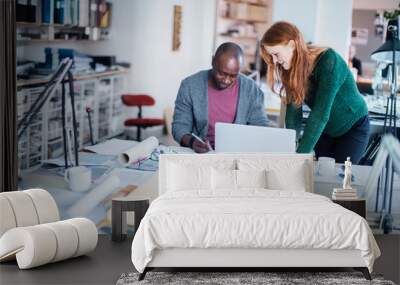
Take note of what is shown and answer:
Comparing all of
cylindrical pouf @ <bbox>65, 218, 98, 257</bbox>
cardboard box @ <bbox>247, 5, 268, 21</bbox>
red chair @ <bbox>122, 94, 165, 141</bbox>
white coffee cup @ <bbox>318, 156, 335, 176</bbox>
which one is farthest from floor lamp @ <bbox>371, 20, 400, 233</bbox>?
cylindrical pouf @ <bbox>65, 218, 98, 257</bbox>

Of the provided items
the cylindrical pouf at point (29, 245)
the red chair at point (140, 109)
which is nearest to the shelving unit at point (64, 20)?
the red chair at point (140, 109)

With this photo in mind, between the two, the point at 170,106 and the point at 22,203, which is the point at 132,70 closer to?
the point at 170,106

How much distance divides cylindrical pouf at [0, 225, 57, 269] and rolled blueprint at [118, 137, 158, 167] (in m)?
1.52

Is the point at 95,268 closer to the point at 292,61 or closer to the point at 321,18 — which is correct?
the point at 292,61

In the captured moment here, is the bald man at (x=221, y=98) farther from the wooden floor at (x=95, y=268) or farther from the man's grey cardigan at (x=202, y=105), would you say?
the wooden floor at (x=95, y=268)

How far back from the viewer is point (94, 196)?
693 cm

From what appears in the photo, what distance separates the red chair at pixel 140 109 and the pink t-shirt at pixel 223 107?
49cm

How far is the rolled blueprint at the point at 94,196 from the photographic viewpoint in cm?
691

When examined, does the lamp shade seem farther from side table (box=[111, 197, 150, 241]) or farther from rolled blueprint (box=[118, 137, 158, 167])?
side table (box=[111, 197, 150, 241])

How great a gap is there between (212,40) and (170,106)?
2.35 feet

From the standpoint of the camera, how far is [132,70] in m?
6.92

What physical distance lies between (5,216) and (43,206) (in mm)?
400

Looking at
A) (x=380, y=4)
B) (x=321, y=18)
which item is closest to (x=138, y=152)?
(x=321, y=18)

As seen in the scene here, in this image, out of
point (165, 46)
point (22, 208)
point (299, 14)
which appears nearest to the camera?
point (22, 208)
